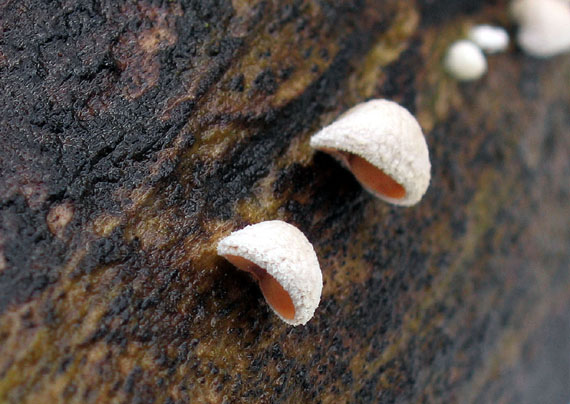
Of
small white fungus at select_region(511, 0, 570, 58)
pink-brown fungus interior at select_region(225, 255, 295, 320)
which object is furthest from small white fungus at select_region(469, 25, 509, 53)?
pink-brown fungus interior at select_region(225, 255, 295, 320)

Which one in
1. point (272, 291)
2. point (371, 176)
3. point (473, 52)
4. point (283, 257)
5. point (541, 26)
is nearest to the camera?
point (283, 257)

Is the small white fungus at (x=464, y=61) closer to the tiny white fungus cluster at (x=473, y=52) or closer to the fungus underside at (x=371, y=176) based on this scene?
the tiny white fungus cluster at (x=473, y=52)

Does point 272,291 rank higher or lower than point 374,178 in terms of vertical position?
higher

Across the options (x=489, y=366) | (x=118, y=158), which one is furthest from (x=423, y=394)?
(x=118, y=158)

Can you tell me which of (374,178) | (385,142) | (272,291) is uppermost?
(385,142)

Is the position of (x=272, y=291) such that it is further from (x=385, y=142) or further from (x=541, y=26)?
(x=541, y=26)

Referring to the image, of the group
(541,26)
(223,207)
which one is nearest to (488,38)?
(541,26)

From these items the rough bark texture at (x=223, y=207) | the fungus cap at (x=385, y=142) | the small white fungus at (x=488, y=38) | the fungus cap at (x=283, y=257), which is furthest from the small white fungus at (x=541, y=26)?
the fungus cap at (x=283, y=257)
